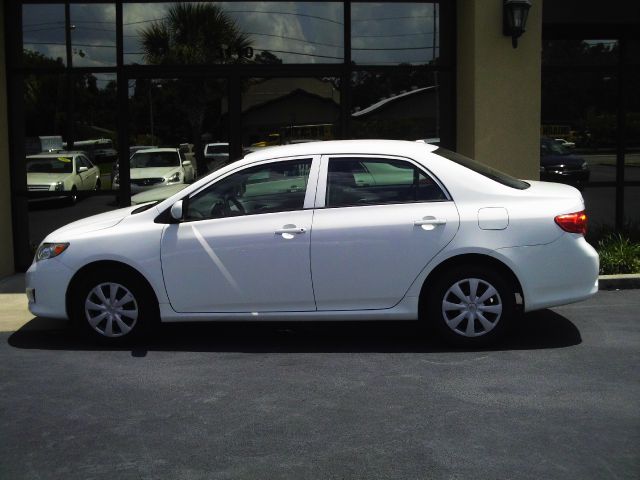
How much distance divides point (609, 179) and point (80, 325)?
7599 millimetres

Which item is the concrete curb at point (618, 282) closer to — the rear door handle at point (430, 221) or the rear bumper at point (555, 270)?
the rear bumper at point (555, 270)

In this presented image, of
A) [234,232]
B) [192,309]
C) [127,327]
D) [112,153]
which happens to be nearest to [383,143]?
[234,232]

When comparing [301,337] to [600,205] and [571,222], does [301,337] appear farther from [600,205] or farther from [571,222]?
[600,205]

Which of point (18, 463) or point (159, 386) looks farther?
point (159, 386)

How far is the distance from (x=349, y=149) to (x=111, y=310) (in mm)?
2306

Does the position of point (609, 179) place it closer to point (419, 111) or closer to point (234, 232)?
point (419, 111)

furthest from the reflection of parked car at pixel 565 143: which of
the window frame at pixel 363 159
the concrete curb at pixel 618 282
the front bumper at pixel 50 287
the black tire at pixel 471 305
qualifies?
the front bumper at pixel 50 287

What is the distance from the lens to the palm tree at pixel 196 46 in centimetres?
1146

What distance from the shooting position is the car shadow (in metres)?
7.50

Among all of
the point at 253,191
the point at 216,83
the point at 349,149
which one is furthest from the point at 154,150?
the point at 349,149

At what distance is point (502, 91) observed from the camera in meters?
11.1

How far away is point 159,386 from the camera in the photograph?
21.2ft

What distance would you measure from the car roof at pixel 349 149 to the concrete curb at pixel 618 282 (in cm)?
297

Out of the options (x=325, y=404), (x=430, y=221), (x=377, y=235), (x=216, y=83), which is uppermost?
(x=216, y=83)
